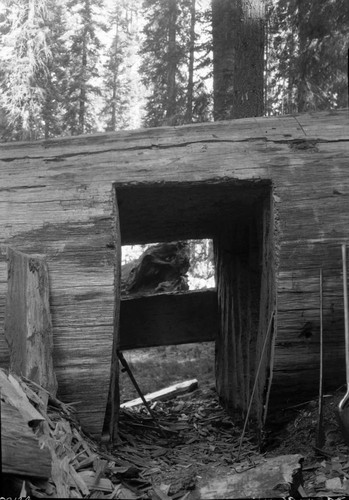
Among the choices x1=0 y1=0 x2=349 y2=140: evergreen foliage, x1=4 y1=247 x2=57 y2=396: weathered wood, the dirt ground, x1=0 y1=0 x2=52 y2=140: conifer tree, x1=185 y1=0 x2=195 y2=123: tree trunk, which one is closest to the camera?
the dirt ground

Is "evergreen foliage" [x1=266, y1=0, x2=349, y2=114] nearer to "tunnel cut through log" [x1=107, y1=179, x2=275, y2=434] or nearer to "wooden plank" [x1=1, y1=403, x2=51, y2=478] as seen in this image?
"tunnel cut through log" [x1=107, y1=179, x2=275, y2=434]

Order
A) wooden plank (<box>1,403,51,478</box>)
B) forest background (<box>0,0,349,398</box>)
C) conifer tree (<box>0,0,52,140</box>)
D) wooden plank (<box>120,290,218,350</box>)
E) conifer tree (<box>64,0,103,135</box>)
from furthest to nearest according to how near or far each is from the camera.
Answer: conifer tree (<box>64,0,103,135</box>) < conifer tree (<box>0,0,52,140</box>) < wooden plank (<box>120,290,218,350</box>) < forest background (<box>0,0,349,398</box>) < wooden plank (<box>1,403,51,478</box>)

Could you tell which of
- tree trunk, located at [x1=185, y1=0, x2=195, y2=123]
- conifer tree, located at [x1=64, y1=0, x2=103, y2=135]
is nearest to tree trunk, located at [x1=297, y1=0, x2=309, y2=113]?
A: tree trunk, located at [x1=185, y1=0, x2=195, y2=123]

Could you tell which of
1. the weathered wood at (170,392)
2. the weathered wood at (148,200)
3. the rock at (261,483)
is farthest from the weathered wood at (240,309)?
the rock at (261,483)

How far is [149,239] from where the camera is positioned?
256 inches

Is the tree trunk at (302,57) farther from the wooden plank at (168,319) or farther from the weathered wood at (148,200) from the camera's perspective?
the weathered wood at (148,200)

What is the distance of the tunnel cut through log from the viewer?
474 cm

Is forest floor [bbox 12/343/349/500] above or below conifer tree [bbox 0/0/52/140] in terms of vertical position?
below

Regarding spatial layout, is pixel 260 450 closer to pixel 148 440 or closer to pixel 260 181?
pixel 148 440

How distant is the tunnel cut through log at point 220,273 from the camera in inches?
187

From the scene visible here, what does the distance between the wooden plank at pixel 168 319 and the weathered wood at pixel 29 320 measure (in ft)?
9.76

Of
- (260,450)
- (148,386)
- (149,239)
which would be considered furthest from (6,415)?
(148,386)

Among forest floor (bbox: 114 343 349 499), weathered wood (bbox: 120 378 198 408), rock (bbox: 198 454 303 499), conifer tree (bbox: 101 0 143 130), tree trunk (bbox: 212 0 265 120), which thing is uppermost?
conifer tree (bbox: 101 0 143 130)

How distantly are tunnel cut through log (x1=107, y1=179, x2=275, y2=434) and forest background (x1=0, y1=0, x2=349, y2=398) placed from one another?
64.6 inches
